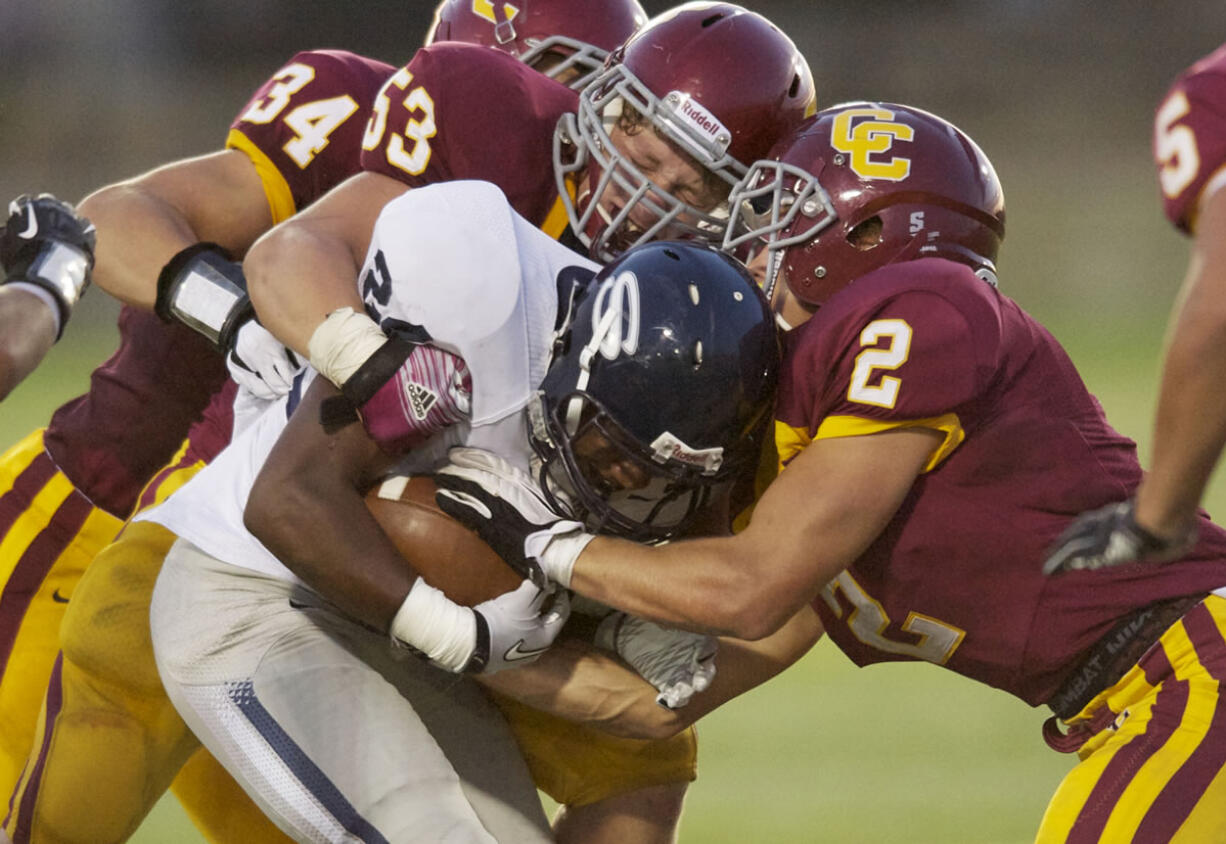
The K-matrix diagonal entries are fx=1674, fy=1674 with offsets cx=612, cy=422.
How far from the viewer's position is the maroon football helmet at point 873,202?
3.27 metres

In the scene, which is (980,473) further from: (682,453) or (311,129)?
(311,129)

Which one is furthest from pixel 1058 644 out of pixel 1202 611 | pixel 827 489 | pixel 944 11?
pixel 944 11

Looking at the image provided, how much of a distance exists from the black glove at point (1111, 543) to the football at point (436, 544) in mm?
965

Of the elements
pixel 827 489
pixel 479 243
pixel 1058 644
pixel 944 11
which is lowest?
pixel 944 11

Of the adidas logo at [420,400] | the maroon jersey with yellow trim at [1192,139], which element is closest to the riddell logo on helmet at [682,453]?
the adidas logo at [420,400]

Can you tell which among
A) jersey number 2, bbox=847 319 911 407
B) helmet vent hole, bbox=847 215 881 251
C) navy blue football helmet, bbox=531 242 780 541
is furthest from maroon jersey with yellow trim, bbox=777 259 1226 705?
helmet vent hole, bbox=847 215 881 251

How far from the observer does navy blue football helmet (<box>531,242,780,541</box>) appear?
9.46 ft

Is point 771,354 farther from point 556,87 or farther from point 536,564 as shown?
point 556,87

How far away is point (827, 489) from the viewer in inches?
110

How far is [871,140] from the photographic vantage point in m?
3.33

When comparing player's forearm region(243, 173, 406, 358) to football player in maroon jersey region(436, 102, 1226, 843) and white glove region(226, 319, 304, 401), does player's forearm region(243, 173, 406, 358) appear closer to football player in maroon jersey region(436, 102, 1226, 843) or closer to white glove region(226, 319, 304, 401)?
white glove region(226, 319, 304, 401)

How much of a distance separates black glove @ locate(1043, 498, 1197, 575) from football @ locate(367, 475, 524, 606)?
3.17 ft

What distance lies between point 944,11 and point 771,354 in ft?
66.2

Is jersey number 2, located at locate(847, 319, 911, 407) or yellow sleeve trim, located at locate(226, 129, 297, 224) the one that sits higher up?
jersey number 2, located at locate(847, 319, 911, 407)
